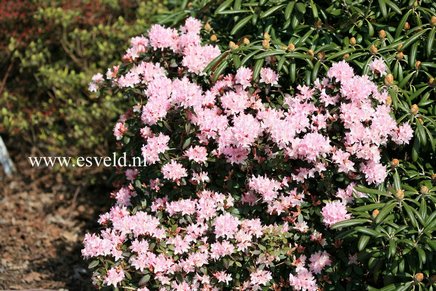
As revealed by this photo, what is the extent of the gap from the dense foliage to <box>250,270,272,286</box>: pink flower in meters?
2.25

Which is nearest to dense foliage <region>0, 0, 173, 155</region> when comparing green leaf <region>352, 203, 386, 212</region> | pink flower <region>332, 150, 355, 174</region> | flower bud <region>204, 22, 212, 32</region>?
flower bud <region>204, 22, 212, 32</region>

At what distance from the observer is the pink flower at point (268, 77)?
3244 millimetres

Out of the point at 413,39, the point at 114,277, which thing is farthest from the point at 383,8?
the point at 114,277

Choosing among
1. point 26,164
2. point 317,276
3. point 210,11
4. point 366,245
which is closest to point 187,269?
point 317,276

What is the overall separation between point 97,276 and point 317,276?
3.18 ft

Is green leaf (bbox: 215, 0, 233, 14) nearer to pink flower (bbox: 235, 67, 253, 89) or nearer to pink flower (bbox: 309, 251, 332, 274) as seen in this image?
pink flower (bbox: 235, 67, 253, 89)

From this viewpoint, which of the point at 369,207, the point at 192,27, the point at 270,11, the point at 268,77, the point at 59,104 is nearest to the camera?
the point at 369,207

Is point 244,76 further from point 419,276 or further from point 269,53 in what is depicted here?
point 419,276

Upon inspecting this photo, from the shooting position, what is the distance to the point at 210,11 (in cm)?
400

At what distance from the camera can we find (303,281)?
3.06m

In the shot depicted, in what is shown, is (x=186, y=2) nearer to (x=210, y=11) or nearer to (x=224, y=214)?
(x=210, y=11)

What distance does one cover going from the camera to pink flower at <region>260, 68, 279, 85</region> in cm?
324

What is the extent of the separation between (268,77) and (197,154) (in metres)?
0.49

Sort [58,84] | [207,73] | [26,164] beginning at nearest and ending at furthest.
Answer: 1. [207,73]
2. [58,84]
3. [26,164]
